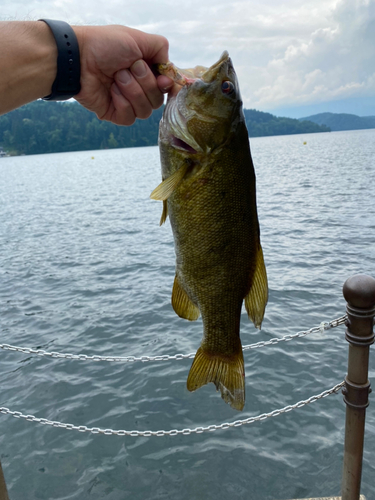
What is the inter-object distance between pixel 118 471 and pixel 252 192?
4.44m

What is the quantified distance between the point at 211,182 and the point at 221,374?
3.57 ft

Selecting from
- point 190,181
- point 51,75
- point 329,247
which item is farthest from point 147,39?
point 329,247

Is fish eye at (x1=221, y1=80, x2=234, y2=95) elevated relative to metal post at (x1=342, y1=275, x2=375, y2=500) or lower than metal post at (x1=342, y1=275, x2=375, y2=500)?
elevated

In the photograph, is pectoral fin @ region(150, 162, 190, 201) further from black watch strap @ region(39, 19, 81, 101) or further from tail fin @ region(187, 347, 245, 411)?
tail fin @ region(187, 347, 245, 411)

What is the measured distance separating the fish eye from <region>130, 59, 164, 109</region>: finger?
359 mm

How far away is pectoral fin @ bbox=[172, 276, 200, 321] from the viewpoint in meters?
2.39

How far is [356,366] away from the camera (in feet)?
10.1

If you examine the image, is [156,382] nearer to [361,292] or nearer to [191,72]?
[361,292]

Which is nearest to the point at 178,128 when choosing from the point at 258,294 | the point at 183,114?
the point at 183,114

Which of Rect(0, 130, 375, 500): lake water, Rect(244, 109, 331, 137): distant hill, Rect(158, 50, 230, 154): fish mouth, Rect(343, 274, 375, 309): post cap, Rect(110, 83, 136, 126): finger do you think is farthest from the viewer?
Rect(244, 109, 331, 137): distant hill

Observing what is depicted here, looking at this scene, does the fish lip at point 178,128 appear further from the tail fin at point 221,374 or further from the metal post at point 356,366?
the metal post at point 356,366

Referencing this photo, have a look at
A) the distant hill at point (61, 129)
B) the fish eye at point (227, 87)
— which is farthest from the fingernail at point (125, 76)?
the distant hill at point (61, 129)

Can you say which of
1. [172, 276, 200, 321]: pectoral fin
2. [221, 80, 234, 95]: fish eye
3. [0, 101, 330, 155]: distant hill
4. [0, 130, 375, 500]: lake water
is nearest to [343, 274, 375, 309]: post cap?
[172, 276, 200, 321]: pectoral fin

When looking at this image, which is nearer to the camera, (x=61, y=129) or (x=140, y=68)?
(x=140, y=68)
